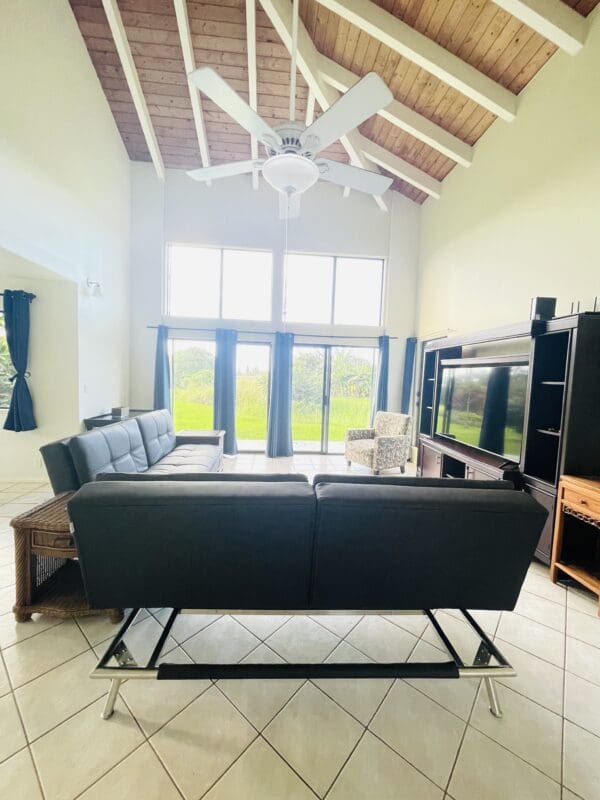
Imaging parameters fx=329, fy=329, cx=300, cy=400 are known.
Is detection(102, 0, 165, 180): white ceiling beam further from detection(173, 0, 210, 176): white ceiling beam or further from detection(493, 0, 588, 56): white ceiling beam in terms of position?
detection(493, 0, 588, 56): white ceiling beam

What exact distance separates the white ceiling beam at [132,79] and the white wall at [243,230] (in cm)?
48

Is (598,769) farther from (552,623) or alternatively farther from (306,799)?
(306,799)

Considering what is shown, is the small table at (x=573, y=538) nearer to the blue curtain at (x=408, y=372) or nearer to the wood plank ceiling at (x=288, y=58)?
the blue curtain at (x=408, y=372)

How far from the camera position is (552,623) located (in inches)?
74.7

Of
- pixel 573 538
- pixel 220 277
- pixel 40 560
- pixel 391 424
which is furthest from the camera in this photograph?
pixel 220 277

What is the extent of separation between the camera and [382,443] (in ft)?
14.3

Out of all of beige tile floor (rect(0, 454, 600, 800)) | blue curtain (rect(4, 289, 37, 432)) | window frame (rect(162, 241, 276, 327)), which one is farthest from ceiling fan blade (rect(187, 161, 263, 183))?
beige tile floor (rect(0, 454, 600, 800))

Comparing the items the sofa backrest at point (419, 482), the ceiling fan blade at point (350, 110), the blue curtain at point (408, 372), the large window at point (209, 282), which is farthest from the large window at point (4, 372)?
the blue curtain at point (408, 372)

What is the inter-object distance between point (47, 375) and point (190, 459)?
75.6 inches

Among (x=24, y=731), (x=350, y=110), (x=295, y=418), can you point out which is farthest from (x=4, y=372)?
(x=350, y=110)

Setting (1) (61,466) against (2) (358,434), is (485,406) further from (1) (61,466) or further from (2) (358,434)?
(1) (61,466)

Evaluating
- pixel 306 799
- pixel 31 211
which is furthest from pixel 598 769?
pixel 31 211

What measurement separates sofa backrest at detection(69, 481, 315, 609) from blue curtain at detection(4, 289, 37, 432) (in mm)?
3119

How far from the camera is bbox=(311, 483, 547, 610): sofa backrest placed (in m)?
1.22
